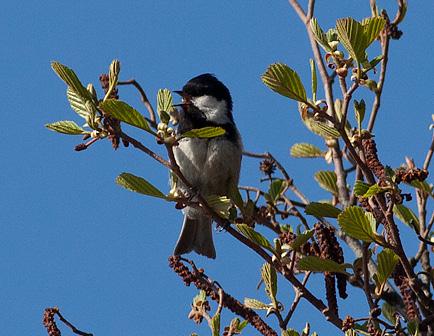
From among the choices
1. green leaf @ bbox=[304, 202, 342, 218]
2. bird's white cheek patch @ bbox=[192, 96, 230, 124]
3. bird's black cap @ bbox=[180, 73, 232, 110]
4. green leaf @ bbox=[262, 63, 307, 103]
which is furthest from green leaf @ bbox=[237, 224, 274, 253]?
bird's black cap @ bbox=[180, 73, 232, 110]

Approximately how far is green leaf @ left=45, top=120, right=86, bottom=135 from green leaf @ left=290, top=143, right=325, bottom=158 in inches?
68.1

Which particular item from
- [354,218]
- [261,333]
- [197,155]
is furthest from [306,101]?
[197,155]

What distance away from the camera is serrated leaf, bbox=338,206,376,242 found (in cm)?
225

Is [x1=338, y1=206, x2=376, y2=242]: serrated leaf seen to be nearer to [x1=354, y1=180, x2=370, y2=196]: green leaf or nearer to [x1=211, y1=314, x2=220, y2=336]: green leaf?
[x1=354, y1=180, x2=370, y2=196]: green leaf

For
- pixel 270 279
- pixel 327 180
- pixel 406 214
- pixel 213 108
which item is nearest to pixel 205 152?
pixel 213 108

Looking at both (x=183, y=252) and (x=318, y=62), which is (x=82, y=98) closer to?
(x=318, y=62)

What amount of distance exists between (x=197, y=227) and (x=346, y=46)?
2340 millimetres

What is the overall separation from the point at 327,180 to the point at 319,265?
1058 millimetres

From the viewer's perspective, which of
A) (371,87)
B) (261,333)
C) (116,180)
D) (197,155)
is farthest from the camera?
(197,155)

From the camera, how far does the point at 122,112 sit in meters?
Result: 2.07

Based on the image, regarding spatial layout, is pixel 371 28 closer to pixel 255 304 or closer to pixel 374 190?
pixel 374 190

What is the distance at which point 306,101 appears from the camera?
7.04 ft

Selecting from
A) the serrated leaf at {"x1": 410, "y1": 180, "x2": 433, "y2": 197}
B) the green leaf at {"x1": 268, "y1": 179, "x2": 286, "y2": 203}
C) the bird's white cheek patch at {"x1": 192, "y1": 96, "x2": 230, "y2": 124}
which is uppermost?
the bird's white cheek patch at {"x1": 192, "y1": 96, "x2": 230, "y2": 124}

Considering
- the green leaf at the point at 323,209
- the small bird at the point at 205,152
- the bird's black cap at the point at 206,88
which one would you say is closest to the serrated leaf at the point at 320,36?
the green leaf at the point at 323,209
